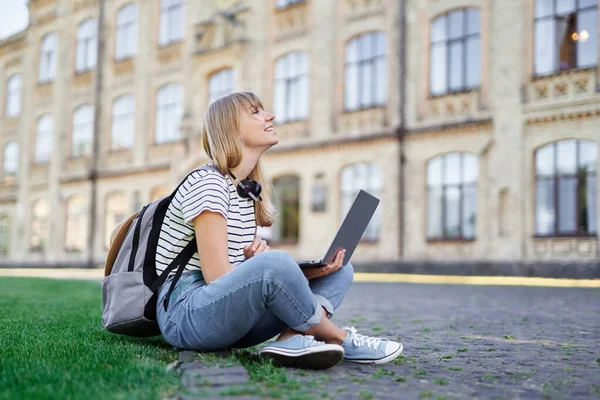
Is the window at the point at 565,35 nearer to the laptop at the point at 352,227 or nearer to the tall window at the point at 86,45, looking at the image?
the laptop at the point at 352,227

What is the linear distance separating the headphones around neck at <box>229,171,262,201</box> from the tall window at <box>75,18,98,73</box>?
2862 cm

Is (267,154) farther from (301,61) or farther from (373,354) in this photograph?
(373,354)

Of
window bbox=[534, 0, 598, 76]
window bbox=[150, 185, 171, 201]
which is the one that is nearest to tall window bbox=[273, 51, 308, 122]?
window bbox=[150, 185, 171, 201]

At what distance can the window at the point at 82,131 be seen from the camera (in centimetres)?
3090

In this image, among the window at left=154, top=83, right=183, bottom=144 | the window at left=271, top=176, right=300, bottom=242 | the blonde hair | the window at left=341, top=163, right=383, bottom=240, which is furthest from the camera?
the window at left=154, top=83, right=183, bottom=144

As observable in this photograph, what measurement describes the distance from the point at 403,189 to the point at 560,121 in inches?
184

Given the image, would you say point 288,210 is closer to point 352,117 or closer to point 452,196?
point 352,117

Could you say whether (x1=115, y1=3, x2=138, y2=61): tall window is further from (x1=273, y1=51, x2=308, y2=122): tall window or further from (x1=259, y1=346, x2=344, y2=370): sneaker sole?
(x1=259, y1=346, x2=344, y2=370): sneaker sole

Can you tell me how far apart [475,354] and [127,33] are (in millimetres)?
27357

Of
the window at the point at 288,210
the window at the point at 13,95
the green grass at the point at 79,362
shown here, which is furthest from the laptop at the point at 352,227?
the window at the point at 13,95

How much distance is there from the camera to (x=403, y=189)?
66.4 feet

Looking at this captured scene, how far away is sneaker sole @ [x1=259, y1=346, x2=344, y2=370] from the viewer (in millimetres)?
3607

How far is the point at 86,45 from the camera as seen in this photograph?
3166 centimetres

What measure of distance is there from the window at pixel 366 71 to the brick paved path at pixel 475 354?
40.3 feet
